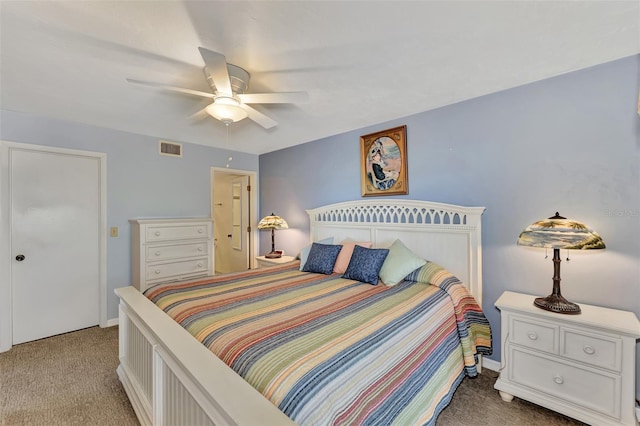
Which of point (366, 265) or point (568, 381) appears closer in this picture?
point (568, 381)

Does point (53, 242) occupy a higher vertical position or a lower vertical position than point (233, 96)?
lower

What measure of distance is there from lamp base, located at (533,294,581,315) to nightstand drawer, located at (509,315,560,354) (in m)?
0.11

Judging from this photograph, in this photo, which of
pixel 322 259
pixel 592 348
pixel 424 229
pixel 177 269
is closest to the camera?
pixel 592 348

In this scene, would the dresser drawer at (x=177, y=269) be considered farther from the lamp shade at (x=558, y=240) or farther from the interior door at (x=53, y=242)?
the lamp shade at (x=558, y=240)

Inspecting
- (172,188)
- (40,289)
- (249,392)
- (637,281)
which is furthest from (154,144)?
(637,281)

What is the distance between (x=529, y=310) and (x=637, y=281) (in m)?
0.71

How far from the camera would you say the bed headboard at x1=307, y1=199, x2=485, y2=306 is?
245 centimetres

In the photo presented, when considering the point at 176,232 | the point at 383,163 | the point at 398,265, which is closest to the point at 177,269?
the point at 176,232

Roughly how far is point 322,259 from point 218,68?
75.7 inches

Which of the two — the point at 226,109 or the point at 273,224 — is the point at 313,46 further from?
the point at 273,224

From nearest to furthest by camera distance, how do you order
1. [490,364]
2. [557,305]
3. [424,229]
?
[557,305] < [490,364] < [424,229]

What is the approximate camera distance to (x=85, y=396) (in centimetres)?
206

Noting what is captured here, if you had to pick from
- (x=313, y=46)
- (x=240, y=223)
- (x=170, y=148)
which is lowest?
(x=240, y=223)

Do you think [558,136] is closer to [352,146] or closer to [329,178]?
[352,146]
